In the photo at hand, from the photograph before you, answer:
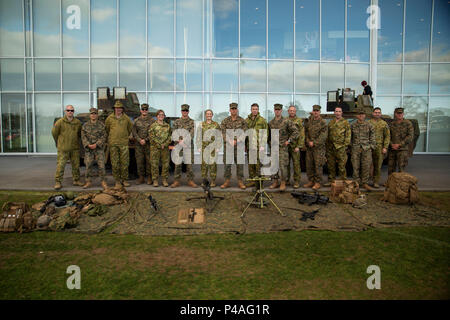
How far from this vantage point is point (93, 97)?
16062 millimetres

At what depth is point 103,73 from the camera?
52.8 ft

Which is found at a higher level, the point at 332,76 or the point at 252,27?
the point at 252,27

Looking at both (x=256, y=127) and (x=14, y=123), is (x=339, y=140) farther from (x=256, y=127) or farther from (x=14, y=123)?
(x=14, y=123)

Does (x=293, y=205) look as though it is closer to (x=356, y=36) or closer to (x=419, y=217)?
(x=419, y=217)

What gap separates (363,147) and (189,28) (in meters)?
10.8

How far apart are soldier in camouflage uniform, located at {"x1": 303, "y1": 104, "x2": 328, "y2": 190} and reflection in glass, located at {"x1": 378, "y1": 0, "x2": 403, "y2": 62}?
1133 centimetres

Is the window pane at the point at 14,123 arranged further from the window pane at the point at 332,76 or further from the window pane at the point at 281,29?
the window pane at the point at 332,76

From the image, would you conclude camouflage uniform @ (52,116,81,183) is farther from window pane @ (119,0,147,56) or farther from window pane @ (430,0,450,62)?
window pane @ (430,0,450,62)

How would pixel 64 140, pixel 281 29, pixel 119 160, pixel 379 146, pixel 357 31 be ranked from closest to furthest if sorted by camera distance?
pixel 64 140
pixel 119 160
pixel 379 146
pixel 281 29
pixel 357 31

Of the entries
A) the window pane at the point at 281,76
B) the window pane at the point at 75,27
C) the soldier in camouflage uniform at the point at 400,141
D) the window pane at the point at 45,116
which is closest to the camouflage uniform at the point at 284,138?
the soldier in camouflage uniform at the point at 400,141

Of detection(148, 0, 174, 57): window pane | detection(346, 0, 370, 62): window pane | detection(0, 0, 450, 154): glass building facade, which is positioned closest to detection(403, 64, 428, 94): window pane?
detection(0, 0, 450, 154): glass building facade

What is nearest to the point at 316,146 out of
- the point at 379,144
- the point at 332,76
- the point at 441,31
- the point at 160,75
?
the point at 379,144
